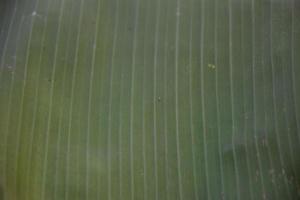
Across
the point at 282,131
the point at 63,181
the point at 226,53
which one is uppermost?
the point at 226,53

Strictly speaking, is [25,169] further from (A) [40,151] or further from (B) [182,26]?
(B) [182,26]

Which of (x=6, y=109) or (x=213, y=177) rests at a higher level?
(x=6, y=109)

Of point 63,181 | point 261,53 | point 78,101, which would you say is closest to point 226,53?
point 261,53

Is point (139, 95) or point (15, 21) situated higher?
point (15, 21)

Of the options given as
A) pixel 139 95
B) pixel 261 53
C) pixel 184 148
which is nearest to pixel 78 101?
pixel 139 95

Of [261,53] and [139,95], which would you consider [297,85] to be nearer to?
[261,53]

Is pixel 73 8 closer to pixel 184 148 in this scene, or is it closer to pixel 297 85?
pixel 184 148
